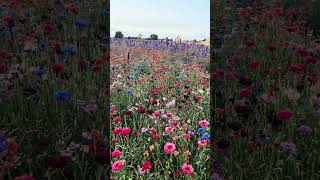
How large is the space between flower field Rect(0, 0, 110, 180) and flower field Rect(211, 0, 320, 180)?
733 millimetres

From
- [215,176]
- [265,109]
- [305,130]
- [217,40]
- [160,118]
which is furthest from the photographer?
[217,40]

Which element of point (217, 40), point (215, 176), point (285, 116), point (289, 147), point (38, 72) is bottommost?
point (215, 176)

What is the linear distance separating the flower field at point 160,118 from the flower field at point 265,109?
156 millimetres

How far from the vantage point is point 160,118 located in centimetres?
341

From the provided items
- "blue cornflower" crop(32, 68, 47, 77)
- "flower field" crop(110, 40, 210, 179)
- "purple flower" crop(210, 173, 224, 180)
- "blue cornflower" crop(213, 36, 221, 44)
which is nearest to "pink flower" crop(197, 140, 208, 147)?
"flower field" crop(110, 40, 210, 179)

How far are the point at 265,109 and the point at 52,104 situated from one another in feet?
4.61

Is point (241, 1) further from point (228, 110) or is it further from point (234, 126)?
point (234, 126)

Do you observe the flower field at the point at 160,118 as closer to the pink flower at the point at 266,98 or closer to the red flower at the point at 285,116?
the pink flower at the point at 266,98

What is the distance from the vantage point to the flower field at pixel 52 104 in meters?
2.33

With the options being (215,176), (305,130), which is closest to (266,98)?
(305,130)

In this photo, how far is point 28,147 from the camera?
2.44 metres

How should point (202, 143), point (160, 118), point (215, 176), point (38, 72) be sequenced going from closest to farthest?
point (215, 176)
point (202, 143)
point (38, 72)
point (160, 118)

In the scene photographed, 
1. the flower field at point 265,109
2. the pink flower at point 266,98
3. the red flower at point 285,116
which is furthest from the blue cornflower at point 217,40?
the red flower at point 285,116

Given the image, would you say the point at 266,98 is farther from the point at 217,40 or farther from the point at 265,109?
the point at 217,40
